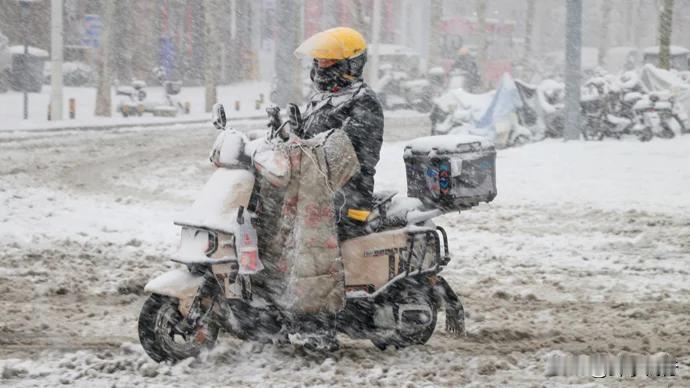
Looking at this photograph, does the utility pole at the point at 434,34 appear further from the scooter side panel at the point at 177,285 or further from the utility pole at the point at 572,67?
the scooter side panel at the point at 177,285

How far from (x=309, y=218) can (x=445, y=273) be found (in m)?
3.69

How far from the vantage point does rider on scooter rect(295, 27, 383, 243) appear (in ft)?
21.9

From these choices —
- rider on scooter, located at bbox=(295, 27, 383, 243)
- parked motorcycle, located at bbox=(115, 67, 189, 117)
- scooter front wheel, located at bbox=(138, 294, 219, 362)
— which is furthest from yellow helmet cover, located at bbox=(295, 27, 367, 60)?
parked motorcycle, located at bbox=(115, 67, 189, 117)

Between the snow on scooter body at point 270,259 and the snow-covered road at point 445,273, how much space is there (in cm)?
17

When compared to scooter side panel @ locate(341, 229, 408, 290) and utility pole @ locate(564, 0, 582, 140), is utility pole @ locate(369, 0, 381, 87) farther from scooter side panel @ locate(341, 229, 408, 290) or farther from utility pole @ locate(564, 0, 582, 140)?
scooter side panel @ locate(341, 229, 408, 290)

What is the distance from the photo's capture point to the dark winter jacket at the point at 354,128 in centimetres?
666

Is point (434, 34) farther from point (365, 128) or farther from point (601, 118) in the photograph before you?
point (365, 128)

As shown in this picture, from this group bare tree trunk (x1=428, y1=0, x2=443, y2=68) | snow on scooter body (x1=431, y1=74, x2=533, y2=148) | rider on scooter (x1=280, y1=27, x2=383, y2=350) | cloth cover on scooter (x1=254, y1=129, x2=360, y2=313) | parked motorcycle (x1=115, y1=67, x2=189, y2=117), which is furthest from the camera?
bare tree trunk (x1=428, y1=0, x2=443, y2=68)

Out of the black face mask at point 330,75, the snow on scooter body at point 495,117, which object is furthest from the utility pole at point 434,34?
the black face mask at point 330,75

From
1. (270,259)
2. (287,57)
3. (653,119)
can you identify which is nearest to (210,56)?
(287,57)

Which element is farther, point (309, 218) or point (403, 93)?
point (403, 93)

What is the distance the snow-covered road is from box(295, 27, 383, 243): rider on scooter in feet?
2.87

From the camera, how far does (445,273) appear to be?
9.87 meters

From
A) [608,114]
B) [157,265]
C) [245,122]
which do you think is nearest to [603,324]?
[157,265]
